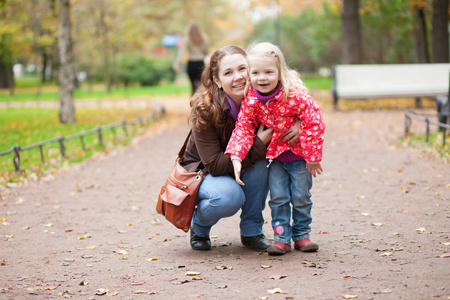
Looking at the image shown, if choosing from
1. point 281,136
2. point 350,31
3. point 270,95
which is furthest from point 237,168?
point 350,31

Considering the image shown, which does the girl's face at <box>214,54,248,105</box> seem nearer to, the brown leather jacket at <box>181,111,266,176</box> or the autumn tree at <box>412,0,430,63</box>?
the brown leather jacket at <box>181,111,266,176</box>

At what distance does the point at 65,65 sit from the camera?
14.8 metres

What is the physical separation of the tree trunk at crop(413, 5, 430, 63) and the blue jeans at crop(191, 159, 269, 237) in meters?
15.8

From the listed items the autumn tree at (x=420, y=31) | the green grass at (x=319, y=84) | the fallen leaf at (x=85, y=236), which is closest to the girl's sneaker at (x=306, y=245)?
the fallen leaf at (x=85, y=236)

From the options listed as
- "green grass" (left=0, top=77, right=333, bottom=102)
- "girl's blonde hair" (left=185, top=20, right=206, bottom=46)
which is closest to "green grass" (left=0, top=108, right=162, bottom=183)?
"girl's blonde hair" (left=185, top=20, right=206, bottom=46)

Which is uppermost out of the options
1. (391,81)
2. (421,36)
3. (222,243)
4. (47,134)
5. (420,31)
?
(420,31)

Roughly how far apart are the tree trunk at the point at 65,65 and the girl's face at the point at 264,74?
37.1ft

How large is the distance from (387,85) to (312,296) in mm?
13893

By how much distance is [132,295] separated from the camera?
366 centimetres

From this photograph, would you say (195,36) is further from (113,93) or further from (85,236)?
(113,93)

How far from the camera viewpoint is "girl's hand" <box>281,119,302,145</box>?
4176 mm

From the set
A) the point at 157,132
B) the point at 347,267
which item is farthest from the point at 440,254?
the point at 157,132

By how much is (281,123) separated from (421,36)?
56.4ft

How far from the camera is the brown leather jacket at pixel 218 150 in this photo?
14.3 ft
